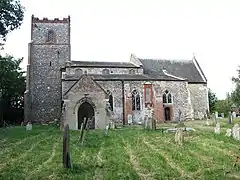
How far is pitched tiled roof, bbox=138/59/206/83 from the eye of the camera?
1513 inches

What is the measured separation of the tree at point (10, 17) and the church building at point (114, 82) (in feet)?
49.2

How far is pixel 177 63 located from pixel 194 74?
309cm

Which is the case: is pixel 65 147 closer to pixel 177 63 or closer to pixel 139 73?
pixel 139 73

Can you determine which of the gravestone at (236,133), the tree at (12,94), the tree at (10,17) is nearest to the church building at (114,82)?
the tree at (12,94)

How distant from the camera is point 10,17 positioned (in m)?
16.1

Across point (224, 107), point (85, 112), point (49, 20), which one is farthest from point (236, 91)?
point (49, 20)

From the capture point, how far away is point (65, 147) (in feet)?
28.6

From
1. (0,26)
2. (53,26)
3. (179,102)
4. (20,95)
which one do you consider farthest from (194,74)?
(0,26)

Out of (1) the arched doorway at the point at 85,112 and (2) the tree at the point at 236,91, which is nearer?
(1) the arched doorway at the point at 85,112

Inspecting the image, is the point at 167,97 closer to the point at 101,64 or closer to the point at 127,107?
the point at 127,107

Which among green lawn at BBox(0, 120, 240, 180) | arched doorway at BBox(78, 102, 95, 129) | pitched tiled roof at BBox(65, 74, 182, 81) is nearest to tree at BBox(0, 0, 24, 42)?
green lawn at BBox(0, 120, 240, 180)

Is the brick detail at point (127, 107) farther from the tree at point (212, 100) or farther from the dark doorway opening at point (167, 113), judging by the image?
the tree at point (212, 100)

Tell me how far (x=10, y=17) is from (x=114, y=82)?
18.4m

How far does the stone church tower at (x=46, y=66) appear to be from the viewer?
35.1 meters
